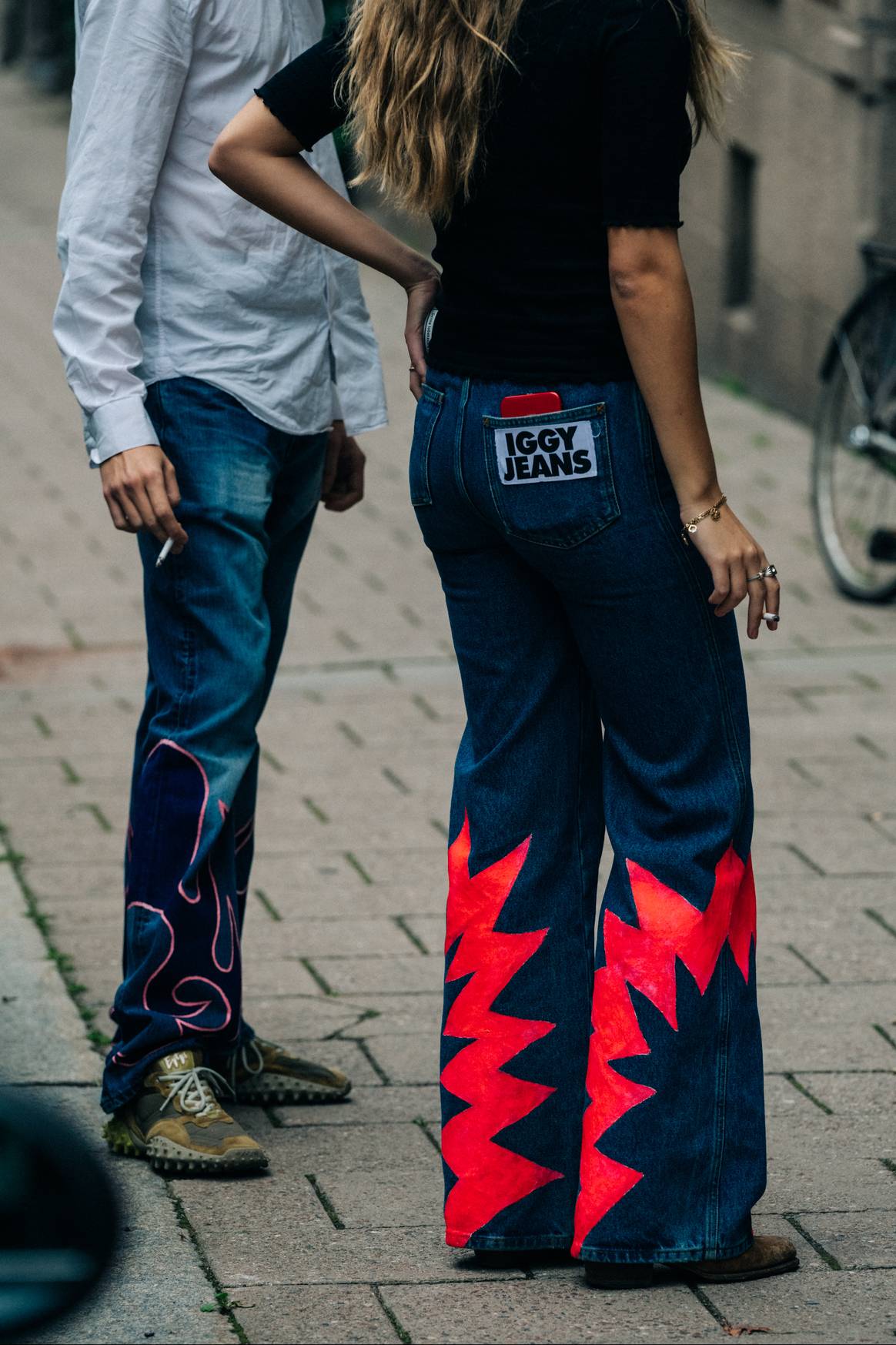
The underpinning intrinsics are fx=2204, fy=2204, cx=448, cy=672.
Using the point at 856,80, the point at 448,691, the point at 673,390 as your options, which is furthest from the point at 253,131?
the point at 856,80

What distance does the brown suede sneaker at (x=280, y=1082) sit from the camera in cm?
355

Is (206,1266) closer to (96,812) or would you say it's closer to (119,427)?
(119,427)

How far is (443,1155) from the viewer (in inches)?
116

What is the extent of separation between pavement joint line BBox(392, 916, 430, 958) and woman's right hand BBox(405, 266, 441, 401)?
4.97 feet

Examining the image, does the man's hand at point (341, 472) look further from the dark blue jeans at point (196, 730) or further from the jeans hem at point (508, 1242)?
the jeans hem at point (508, 1242)

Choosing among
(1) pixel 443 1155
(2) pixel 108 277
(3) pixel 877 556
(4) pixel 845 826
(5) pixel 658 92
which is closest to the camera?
(5) pixel 658 92

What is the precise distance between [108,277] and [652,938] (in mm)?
1248

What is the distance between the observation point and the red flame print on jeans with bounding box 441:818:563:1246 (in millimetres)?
2895

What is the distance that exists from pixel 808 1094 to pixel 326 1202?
0.87 m

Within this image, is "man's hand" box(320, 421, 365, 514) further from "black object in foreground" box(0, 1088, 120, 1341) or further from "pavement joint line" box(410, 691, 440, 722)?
"pavement joint line" box(410, 691, 440, 722)

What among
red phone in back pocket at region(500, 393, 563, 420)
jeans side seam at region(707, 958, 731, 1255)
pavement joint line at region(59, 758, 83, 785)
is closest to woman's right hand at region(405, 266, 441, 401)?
red phone in back pocket at region(500, 393, 563, 420)

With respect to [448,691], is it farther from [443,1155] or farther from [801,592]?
[443,1155]

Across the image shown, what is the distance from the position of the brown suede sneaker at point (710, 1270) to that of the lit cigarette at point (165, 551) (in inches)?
45.6

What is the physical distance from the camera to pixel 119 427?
125 inches
